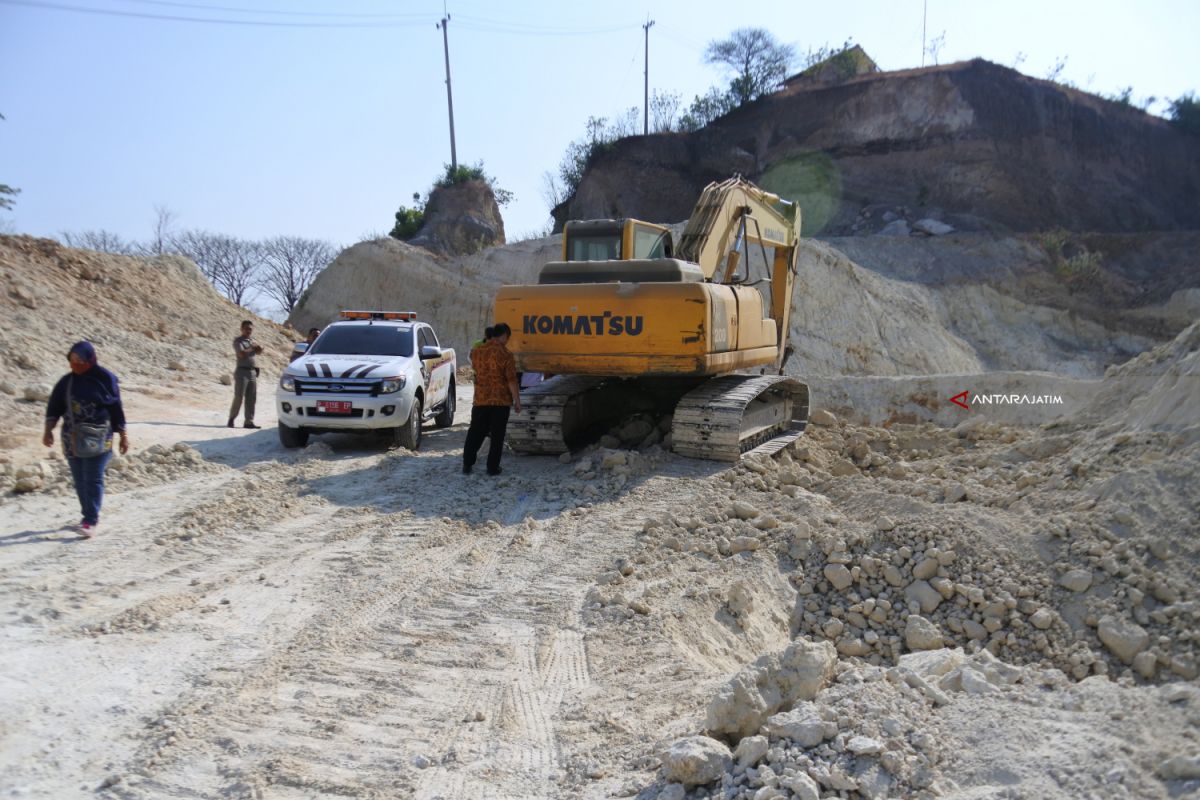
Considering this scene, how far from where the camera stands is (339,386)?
35.1ft

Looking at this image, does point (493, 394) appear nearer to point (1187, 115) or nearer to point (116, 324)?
point (116, 324)

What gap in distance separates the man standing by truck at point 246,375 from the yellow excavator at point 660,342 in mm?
4965

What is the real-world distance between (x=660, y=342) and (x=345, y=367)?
4119mm

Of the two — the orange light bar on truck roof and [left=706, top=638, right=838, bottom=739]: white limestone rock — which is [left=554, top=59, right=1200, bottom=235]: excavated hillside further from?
[left=706, top=638, right=838, bottom=739]: white limestone rock

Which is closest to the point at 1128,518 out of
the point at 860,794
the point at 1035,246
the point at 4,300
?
the point at 860,794

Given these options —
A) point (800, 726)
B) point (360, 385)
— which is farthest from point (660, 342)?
point (800, 726)

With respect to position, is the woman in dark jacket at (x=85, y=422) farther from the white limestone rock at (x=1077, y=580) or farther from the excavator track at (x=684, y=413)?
the white limestone rock at (x=1077, y=580)

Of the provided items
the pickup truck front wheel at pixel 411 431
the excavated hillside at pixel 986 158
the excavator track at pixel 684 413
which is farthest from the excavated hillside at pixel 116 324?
the excavated hillside at pixel 986 158

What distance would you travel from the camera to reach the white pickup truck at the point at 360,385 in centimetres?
1062

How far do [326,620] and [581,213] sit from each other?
35242 mm

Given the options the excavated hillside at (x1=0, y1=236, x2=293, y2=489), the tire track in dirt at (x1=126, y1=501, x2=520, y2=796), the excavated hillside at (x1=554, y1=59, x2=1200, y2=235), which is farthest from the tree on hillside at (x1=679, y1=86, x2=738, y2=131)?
the tire track in dirt at (x1=126, y1=501, x2=520, y2=796)

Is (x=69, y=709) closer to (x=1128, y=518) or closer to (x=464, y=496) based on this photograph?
(x=464, y=496)

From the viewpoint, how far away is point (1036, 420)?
15055 mm

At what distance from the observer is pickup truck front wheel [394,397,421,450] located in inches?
431
